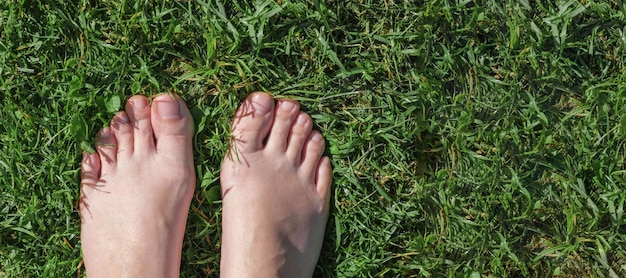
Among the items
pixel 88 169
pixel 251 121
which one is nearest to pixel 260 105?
pixel 251 121

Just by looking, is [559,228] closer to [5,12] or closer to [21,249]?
[21,249]

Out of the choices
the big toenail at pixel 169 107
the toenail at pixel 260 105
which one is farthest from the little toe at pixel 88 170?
the toenail at pixel 260 105

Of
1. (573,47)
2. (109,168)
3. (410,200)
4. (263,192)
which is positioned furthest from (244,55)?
(573,47)

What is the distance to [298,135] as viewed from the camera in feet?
7.06

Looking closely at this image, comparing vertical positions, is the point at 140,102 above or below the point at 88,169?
above

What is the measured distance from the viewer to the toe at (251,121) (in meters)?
2.10

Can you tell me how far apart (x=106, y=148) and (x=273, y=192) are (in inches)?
24.8

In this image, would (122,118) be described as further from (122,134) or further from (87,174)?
(87,174)

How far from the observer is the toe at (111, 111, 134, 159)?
2125 mm

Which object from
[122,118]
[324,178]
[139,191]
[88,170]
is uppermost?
[122,118]

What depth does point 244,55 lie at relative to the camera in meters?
2.08

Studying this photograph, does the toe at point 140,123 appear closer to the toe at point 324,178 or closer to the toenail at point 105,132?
the toenail at point 105,132

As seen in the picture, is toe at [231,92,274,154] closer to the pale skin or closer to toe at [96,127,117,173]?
the pale skin

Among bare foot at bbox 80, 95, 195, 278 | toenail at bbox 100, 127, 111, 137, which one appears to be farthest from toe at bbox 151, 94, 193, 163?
toenail at bbox 100, 127, 111, 137
